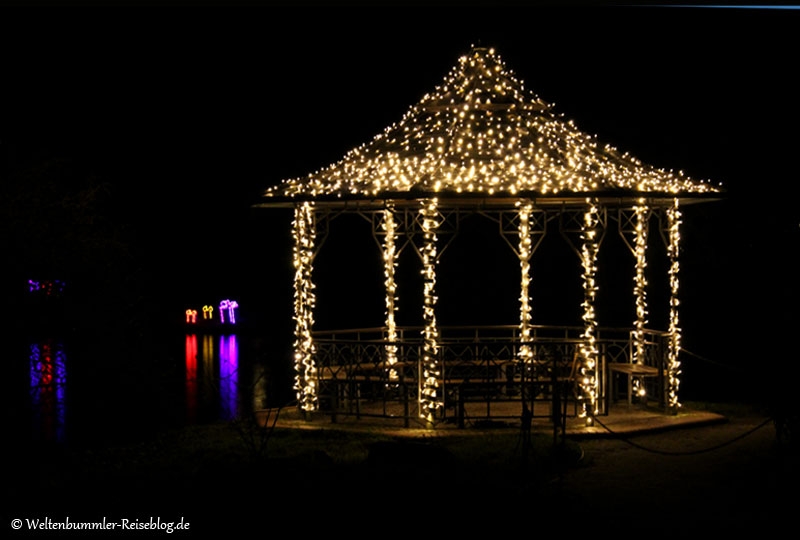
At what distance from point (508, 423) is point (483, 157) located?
3.97 meters

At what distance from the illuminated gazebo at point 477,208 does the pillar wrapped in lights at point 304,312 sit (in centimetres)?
2

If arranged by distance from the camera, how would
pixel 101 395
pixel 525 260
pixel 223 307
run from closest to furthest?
1. pixel 101 395
2. pixel 525 260
3. pixel 223 307

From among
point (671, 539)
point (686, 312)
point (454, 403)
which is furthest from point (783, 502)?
point (686, 312)

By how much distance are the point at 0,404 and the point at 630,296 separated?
23.8m

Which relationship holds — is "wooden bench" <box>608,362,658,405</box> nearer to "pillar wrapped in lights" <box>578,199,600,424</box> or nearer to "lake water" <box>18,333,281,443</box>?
"pillar wrapped in lights" <box>578,199,600,424</box>

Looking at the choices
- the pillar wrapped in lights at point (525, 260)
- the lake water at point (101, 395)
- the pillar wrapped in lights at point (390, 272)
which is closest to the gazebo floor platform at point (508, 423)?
the lake water at point (101, 395)

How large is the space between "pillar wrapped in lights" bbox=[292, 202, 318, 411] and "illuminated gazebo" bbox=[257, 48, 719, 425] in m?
0.02

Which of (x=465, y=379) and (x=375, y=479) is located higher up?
(x=465, y=379)

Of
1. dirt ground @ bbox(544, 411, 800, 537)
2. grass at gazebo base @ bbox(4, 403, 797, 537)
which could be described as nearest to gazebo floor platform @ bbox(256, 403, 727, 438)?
grass at gazebo base @ bbox(4, 403, 797, 537)

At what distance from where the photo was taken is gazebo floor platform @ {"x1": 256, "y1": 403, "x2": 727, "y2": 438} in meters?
13.1

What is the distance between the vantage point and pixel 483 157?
14.4 meters

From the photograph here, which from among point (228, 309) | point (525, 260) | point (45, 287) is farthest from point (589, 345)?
point (228, 309)

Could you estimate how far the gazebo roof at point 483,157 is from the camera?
13570 millimetres

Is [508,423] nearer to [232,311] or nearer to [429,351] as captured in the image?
[429,351]
